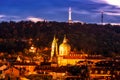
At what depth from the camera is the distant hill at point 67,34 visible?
313ft

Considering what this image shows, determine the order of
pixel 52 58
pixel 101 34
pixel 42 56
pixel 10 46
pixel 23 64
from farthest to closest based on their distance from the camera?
pixel 101 34
pixel 10 46
pixel 42 56
pixel 52 58
pixel 23 64

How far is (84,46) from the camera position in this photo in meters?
97.0

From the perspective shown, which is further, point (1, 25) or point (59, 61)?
point (1, 25)

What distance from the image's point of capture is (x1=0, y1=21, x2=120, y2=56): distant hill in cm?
9549

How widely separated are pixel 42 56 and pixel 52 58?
690 centimetres

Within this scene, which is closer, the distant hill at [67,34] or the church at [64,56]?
the church at [64,56]

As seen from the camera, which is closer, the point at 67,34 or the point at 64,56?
the point at 64,56

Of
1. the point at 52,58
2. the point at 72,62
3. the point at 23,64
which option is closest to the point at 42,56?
the point at 52,58

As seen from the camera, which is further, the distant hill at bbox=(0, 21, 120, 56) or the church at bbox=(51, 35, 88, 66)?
the distant hill at bbox=(0, 21, 120, 56)

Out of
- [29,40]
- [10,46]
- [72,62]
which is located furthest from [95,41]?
[72,62]

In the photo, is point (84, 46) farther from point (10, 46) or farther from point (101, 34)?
point (101, 34)

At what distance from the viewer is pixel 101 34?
4572 inches

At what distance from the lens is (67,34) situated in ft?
364

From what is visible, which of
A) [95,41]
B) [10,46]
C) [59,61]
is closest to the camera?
[59,61]
